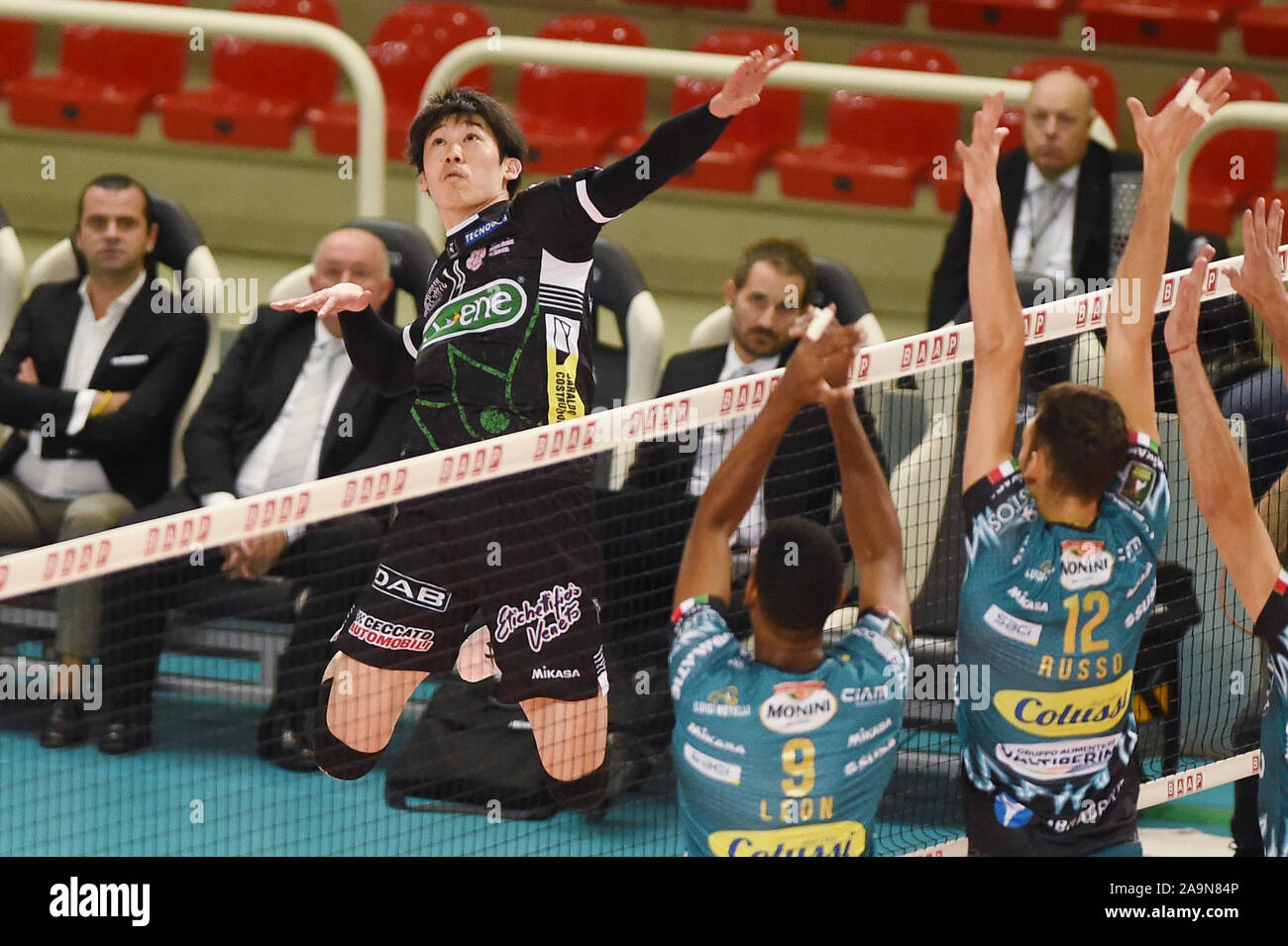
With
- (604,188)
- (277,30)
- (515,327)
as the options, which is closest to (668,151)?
(604,188)

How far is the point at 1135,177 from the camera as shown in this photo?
A: 7.21m

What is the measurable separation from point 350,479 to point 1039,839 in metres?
1.75

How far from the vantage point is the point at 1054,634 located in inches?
157

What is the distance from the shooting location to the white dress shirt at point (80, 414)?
6973 mm

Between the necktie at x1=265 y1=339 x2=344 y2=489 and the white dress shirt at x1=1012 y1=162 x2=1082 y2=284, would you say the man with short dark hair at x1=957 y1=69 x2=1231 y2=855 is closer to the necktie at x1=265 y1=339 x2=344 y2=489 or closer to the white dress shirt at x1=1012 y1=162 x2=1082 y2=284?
the white dress shirt at x1=1012 y1=162 x2=1082 y2=284

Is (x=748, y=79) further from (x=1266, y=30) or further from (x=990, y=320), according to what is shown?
(x=1266, y=30)

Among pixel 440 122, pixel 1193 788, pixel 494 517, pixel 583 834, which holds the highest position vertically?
pixel 440 122

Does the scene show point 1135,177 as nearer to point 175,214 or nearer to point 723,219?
point 723,219

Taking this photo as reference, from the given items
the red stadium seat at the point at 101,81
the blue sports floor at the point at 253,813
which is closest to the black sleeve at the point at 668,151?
the blue sports floor at the point at 253,813

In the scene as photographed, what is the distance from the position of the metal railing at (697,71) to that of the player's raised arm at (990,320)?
11.5 feet

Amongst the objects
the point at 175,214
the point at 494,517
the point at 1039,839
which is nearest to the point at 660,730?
the point at 494,517

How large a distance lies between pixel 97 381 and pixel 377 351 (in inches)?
95.1

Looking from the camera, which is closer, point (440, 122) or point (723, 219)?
point (440, 122)
